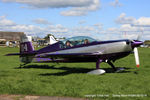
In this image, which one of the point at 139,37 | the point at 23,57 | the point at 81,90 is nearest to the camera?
the point at 81,90

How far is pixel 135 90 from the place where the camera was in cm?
686

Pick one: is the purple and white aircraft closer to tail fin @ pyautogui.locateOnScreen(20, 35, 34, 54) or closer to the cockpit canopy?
the cockpit canopy

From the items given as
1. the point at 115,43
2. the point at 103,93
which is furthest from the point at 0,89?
the point at 115,43

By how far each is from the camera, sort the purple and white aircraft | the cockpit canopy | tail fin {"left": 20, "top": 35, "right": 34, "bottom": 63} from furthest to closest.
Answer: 1. tail fin {"left": 20, "top": 35, "right": 34, "bottom": 63}
2. the cockpit canopy
3. the purple and white aircraft

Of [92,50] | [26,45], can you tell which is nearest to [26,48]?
[26,45]

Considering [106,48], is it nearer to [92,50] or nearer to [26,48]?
[92,50]

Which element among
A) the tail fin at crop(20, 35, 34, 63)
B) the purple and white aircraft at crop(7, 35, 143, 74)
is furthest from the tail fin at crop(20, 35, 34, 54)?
the purple and white aircraft at crop(7, 35, 143, 74)

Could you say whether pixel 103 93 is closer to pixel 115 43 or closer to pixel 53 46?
pixel 115 43

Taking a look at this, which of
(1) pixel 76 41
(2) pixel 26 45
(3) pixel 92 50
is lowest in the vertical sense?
(3) pixel 92 50

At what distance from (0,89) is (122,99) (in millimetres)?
4444

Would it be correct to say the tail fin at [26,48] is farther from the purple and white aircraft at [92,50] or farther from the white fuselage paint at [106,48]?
the white fuselage paint at [106,48]

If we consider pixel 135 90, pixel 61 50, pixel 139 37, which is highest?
pixel 139 37

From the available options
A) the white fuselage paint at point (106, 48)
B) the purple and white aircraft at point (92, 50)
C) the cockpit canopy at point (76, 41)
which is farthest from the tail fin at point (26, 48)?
the white fuselage paint at point (106, 48)

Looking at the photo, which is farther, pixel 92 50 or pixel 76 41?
pixel 76 41
